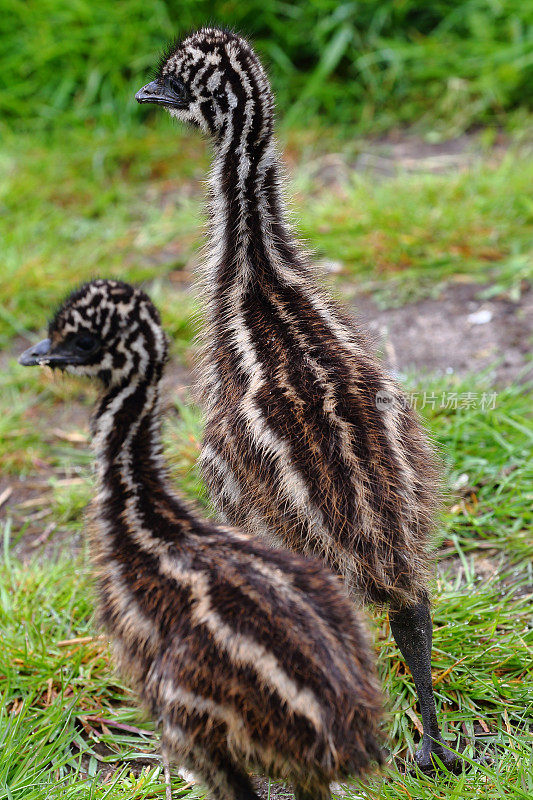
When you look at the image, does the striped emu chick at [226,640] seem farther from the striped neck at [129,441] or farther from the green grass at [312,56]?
the green grass at [312,56]

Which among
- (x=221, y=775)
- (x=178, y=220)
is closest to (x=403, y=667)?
(x=221, y=775)

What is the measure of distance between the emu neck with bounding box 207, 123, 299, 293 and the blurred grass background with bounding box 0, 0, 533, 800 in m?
0.49

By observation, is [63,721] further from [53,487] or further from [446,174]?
[446,174]

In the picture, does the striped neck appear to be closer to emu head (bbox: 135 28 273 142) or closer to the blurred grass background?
the blurred grass background

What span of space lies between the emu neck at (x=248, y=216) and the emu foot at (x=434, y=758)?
1.76 meters

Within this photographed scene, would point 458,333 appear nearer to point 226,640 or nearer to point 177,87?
point 177,87

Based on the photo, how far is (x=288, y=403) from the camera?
323 centimetres

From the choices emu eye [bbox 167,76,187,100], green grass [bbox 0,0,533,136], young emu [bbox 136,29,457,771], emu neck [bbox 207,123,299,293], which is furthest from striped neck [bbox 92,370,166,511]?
green grass [bbox 0,0,533,136]

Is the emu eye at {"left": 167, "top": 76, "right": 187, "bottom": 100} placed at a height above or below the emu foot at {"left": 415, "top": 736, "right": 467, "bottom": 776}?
above

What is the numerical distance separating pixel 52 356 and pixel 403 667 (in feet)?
5.61

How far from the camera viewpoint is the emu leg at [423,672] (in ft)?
10.8

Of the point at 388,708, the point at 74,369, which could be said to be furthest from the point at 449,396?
the point at 74,369

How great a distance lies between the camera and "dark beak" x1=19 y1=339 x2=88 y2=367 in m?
3.41

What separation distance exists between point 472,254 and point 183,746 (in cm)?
415
